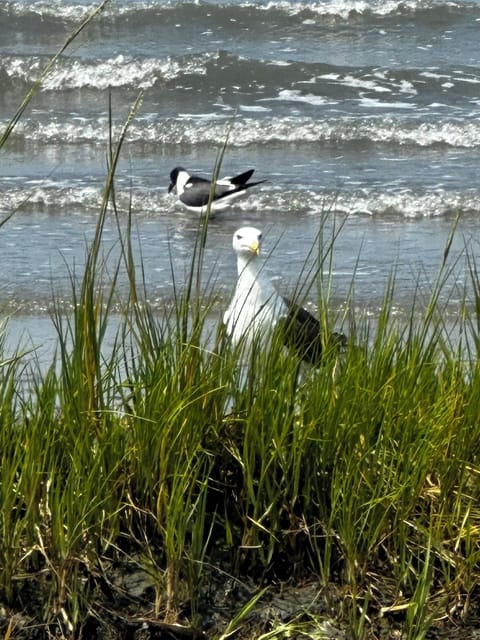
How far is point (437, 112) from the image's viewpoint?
11.9 metres

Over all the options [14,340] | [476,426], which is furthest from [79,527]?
[14,340]

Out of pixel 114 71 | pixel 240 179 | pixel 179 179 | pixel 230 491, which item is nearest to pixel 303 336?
pixel 230 491

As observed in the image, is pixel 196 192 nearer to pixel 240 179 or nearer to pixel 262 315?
pixel 240 179

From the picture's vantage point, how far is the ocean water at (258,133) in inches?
299

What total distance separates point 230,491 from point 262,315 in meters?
0.88

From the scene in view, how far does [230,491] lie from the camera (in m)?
2.99

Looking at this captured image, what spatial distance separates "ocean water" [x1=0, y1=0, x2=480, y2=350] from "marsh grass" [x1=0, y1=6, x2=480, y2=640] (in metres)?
2.34

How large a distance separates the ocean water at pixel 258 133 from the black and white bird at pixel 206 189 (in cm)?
12

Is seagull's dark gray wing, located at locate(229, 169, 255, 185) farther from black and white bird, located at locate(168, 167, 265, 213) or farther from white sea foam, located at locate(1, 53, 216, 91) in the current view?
white sea foam, located at locate(1, 53, 216, 91)

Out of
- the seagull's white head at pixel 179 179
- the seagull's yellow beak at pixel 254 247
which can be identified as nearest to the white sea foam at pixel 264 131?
the seagull's white head at pixel 179 179

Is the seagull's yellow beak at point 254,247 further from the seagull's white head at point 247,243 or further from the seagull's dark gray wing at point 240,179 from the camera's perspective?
the seagull's dark gray wing at point 240,179

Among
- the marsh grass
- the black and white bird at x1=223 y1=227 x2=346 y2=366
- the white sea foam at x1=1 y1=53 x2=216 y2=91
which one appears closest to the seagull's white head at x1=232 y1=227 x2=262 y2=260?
the black and white bird at x1=223 y1=227 x2=346 y2=366

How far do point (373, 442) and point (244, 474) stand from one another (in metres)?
0.31

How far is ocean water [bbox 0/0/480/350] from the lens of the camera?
25.0 feet
